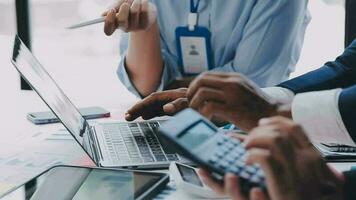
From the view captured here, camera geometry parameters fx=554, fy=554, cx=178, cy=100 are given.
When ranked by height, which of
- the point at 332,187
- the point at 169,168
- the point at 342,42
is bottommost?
the point at 342,42

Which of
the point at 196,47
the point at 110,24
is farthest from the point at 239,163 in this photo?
the point at 196,47

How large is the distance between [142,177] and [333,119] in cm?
34

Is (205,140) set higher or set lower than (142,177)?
higher

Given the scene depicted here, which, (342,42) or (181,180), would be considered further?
(342,42)

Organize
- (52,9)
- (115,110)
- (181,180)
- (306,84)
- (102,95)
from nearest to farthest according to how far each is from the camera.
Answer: (181,180), (306,84), (115,110), (102,95), (52,9)

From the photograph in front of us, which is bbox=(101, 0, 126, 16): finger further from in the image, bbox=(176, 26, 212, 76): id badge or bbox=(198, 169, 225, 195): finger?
bbox=(198, 169, 225, 195): finger

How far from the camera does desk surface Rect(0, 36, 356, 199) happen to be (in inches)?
42.9

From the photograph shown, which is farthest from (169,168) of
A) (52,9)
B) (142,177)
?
(52,9)

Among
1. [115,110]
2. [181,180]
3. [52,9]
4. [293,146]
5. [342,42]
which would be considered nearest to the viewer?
[293,146]

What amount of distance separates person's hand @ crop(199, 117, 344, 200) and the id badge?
916 mm

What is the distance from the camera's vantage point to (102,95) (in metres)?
1.81

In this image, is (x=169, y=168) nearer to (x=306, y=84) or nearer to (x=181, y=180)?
(x=181, y=180)

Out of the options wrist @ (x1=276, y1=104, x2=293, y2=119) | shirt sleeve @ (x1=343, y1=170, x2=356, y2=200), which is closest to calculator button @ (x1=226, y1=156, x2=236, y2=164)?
shirt sleeve @ (x1=343, y1=170, x2=356, y2=200)

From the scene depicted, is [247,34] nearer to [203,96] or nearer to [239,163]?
[203,96]
